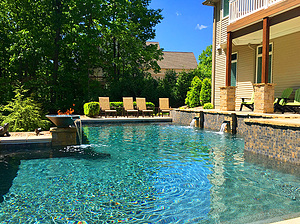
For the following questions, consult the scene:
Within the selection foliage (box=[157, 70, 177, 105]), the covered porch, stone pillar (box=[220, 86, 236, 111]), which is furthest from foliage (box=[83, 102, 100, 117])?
stone pillar (box=[220, 86, 236, 111])

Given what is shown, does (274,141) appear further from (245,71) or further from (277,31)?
(245,71)

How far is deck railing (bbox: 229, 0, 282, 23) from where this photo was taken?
8.93m

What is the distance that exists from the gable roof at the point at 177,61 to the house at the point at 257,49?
2653 cm

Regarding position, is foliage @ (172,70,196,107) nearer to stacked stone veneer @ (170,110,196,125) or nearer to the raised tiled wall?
stacked stone veneer @ (170,110,196,125)

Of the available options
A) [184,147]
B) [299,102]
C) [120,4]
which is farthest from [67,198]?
[120,4]

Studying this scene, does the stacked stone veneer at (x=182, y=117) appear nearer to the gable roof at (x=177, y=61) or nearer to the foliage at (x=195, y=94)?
the foliage at (x=195, y=94)

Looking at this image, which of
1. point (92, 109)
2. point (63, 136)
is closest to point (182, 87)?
point (92, 109)

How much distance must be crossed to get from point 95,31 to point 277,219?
17.8 meters

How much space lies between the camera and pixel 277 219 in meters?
2.55

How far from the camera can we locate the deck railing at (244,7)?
893cm

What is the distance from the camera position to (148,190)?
11.6 ft

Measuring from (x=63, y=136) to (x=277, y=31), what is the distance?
9198 millimetres

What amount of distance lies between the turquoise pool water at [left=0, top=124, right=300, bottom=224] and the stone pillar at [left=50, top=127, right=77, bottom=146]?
90 centimetres

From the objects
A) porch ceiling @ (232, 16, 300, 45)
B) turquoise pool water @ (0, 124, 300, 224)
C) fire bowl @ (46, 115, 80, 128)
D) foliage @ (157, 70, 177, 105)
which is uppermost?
porch ceiling @ (232, 16, 300, 45)
